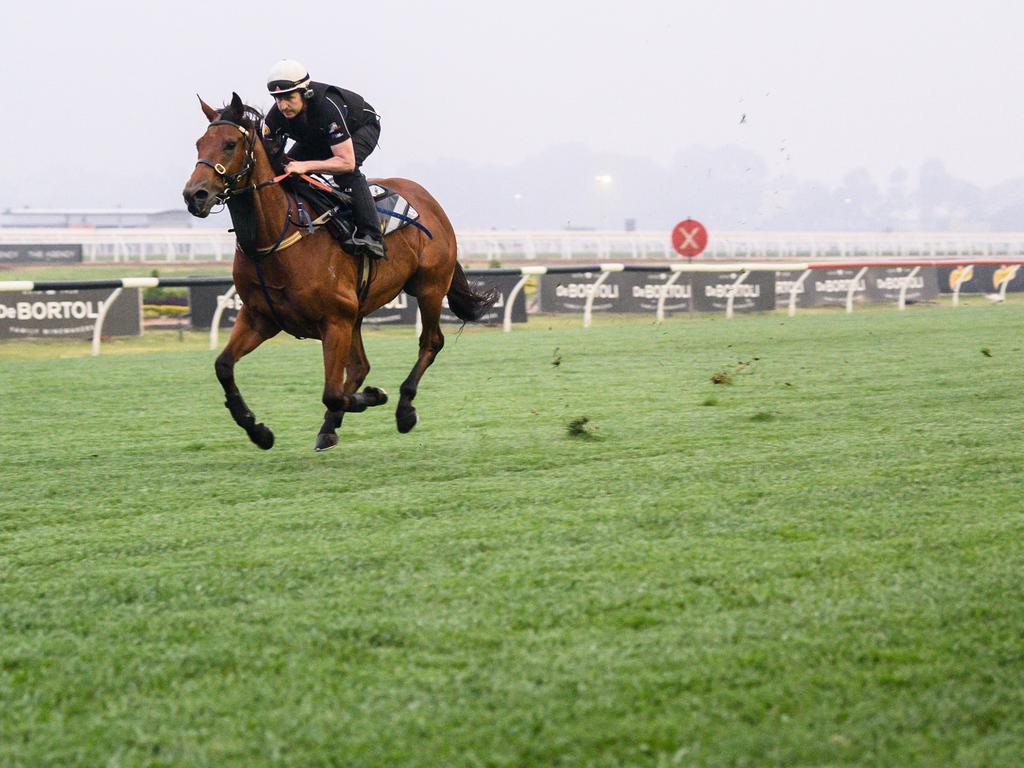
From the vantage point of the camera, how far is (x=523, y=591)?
11.9 ft

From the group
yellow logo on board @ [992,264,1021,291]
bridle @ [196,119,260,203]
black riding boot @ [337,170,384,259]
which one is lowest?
yellow logo on board @ [992,264,1021,291]

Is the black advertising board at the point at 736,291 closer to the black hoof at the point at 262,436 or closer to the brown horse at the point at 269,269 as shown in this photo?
the brown horse at the point at 269,269

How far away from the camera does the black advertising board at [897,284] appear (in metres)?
26.4

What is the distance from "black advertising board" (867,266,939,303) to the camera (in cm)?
2638

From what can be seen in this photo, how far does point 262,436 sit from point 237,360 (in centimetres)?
41

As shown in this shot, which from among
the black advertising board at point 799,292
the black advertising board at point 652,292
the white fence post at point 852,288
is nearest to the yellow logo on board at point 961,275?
the white fence post at point 852,288

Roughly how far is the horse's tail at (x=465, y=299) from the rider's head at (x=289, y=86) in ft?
6.51

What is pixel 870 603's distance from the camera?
3.45 meters

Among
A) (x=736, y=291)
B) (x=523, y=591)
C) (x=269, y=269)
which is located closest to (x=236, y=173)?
(x=269, y=269)

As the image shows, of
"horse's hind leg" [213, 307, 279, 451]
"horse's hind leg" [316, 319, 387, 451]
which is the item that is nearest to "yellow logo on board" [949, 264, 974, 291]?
"horse's hind leg" [316, 319, 387, 451]

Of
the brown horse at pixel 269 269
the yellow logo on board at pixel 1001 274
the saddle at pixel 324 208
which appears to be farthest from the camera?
the yellow logo on board at pixel 1001 274

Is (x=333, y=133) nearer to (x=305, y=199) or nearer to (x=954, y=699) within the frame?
(x=305, y=199)

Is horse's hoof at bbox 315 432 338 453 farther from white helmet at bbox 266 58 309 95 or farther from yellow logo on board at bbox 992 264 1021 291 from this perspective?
yellow logo on board at bbox 992 264 1021 291

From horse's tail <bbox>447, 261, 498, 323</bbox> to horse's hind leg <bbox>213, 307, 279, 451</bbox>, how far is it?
1.97m
